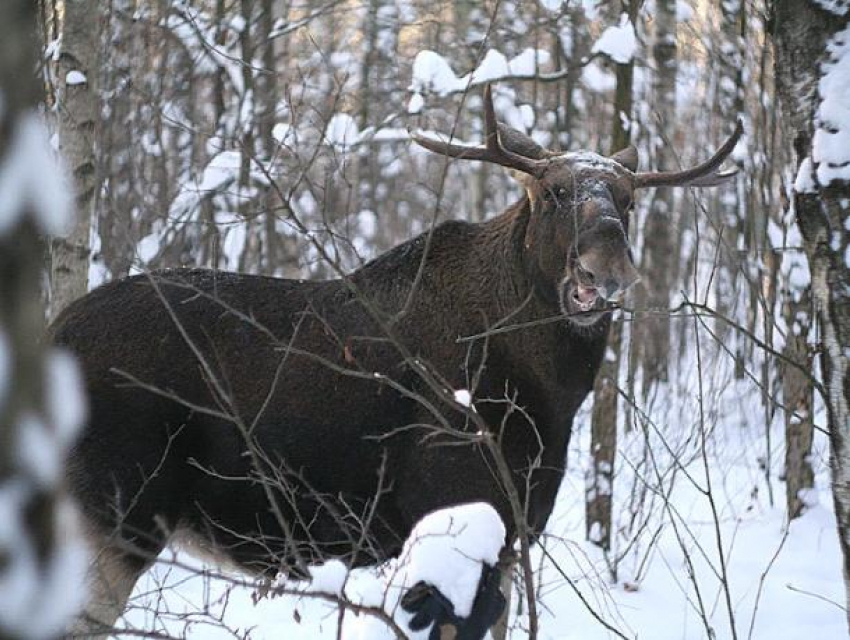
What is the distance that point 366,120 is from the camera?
15406 millimetres

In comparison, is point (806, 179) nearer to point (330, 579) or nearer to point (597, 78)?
point (330, 579)

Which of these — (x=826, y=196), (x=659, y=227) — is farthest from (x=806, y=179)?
(x=659, y=227)

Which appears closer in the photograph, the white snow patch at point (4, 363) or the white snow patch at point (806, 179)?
the white snow patch at point (4, 363)

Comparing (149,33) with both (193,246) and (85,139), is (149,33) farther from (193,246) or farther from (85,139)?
(85,139)

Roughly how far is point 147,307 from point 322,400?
0.89 meters

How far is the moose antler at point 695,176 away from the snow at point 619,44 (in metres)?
1.80

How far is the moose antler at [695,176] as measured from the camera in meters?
5.05

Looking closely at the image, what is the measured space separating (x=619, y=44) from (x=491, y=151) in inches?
94.8

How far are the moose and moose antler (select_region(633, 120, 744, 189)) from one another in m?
0.25

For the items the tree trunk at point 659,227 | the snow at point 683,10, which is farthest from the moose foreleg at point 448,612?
the snow at point 683,10

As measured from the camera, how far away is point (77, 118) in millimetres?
5871

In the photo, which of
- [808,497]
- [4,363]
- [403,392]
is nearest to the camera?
[4,363]

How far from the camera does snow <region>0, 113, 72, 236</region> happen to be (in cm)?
60

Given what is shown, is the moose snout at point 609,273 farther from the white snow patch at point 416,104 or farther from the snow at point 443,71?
the white snow patch at point 416,104
